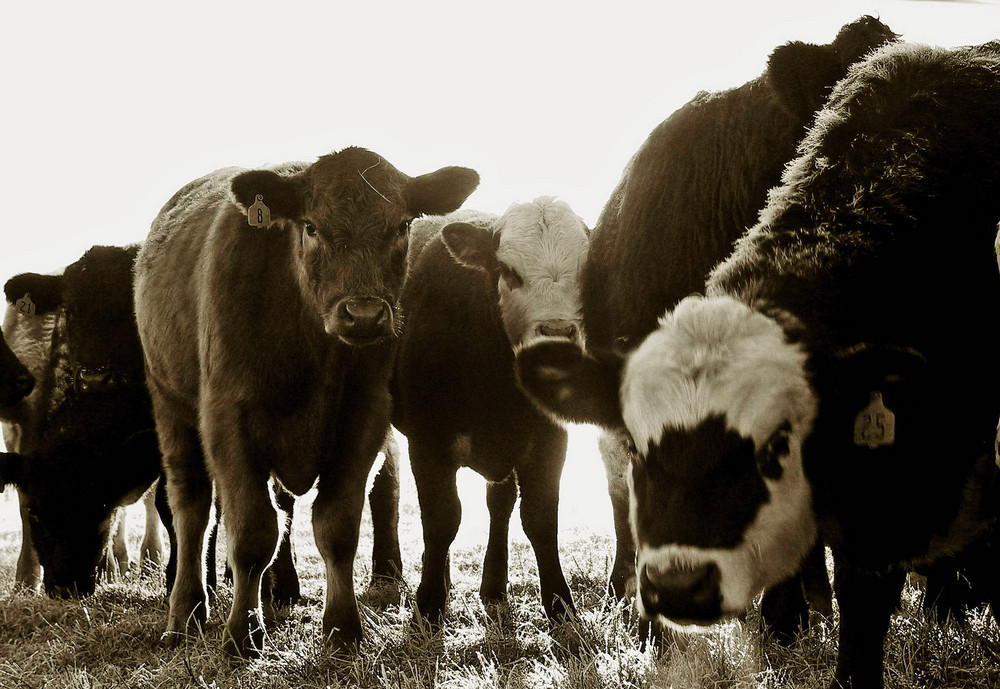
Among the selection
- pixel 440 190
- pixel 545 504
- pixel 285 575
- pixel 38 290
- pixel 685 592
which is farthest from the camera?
pixel 38 290

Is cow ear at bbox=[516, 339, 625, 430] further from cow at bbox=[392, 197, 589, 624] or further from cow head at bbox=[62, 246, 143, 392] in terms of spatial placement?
cow head at bbox=[62, 246, 143, 392]

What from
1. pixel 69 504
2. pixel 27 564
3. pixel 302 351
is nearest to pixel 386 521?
pixel 69 504

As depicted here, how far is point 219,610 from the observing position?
404cm

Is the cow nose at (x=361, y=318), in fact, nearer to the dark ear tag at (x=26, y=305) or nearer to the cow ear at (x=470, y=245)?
the cow ear at (x=470, y=245)

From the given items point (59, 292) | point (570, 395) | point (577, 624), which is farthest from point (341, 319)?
point (59, 292)

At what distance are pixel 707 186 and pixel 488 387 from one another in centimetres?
139

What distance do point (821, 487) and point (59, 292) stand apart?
469 cm

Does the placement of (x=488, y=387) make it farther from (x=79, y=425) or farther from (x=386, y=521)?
(x=79, y=425)

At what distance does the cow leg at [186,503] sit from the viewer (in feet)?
12.8

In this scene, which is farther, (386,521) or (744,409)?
(386,521)

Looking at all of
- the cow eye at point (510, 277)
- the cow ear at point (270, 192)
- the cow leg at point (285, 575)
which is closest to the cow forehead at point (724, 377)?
the cow ear at point (270, 192)

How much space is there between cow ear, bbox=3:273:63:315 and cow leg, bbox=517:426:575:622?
316cm

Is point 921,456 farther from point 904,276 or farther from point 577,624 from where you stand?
point 577,624

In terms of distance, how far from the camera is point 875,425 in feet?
6.74
